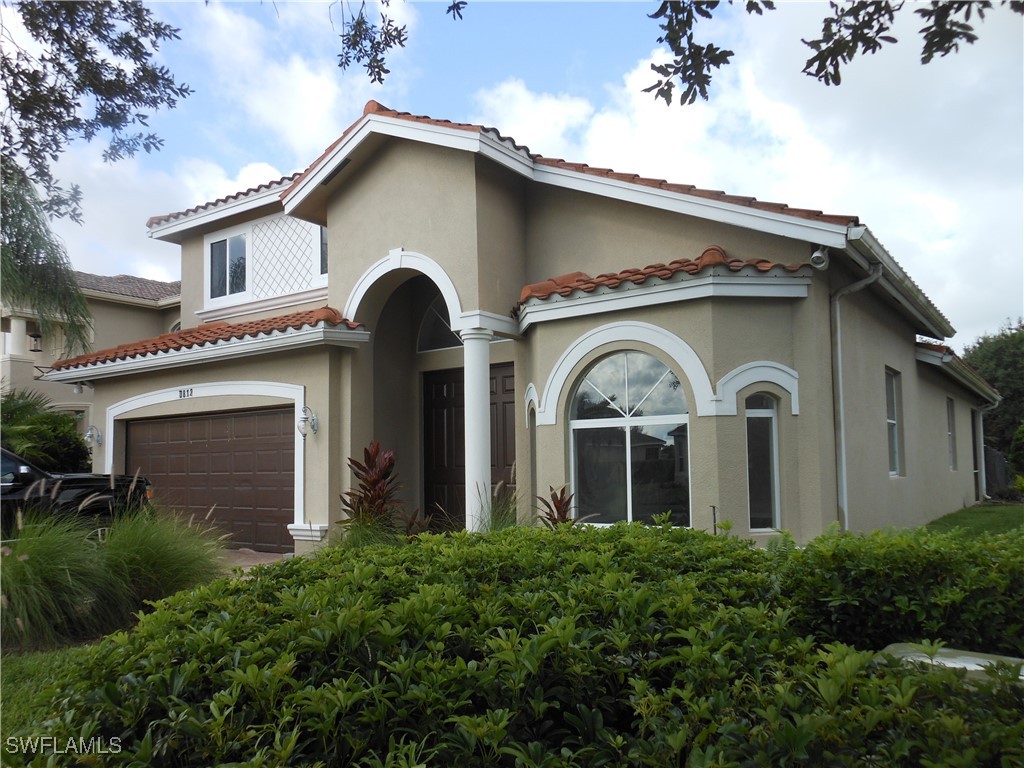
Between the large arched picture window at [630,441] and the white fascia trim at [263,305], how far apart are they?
635 cm

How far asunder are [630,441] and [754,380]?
1579mm

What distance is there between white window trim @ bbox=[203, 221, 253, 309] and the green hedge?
12.6m

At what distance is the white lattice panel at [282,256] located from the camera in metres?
14.0

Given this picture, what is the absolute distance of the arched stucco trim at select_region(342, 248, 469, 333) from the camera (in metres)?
10.1

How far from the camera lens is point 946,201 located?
16.0 ft

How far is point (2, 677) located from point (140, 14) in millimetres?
4512

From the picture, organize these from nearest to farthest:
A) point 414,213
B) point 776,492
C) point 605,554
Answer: point 605,554 → point 776,492 → point 414,213

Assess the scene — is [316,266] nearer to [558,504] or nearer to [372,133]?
[372,133]

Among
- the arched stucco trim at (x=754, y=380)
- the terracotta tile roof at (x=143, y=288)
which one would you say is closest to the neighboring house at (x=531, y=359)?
the arched stucco trim at (x=754, y=380)

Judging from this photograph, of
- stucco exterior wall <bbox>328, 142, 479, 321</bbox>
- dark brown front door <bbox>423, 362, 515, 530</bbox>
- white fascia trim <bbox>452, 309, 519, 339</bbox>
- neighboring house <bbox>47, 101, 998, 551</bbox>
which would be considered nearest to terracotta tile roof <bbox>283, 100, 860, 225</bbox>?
neighboring house <bbox>47, 101, 998, 551</bbox>

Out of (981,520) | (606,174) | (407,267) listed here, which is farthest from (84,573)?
(981,520)

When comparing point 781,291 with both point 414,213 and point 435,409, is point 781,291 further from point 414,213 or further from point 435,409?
point 435,409

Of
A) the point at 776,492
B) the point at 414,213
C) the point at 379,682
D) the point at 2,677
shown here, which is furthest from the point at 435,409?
the point at 379,682

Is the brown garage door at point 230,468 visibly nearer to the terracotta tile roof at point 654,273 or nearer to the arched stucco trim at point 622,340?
the arched stucco trim at point 622,340
